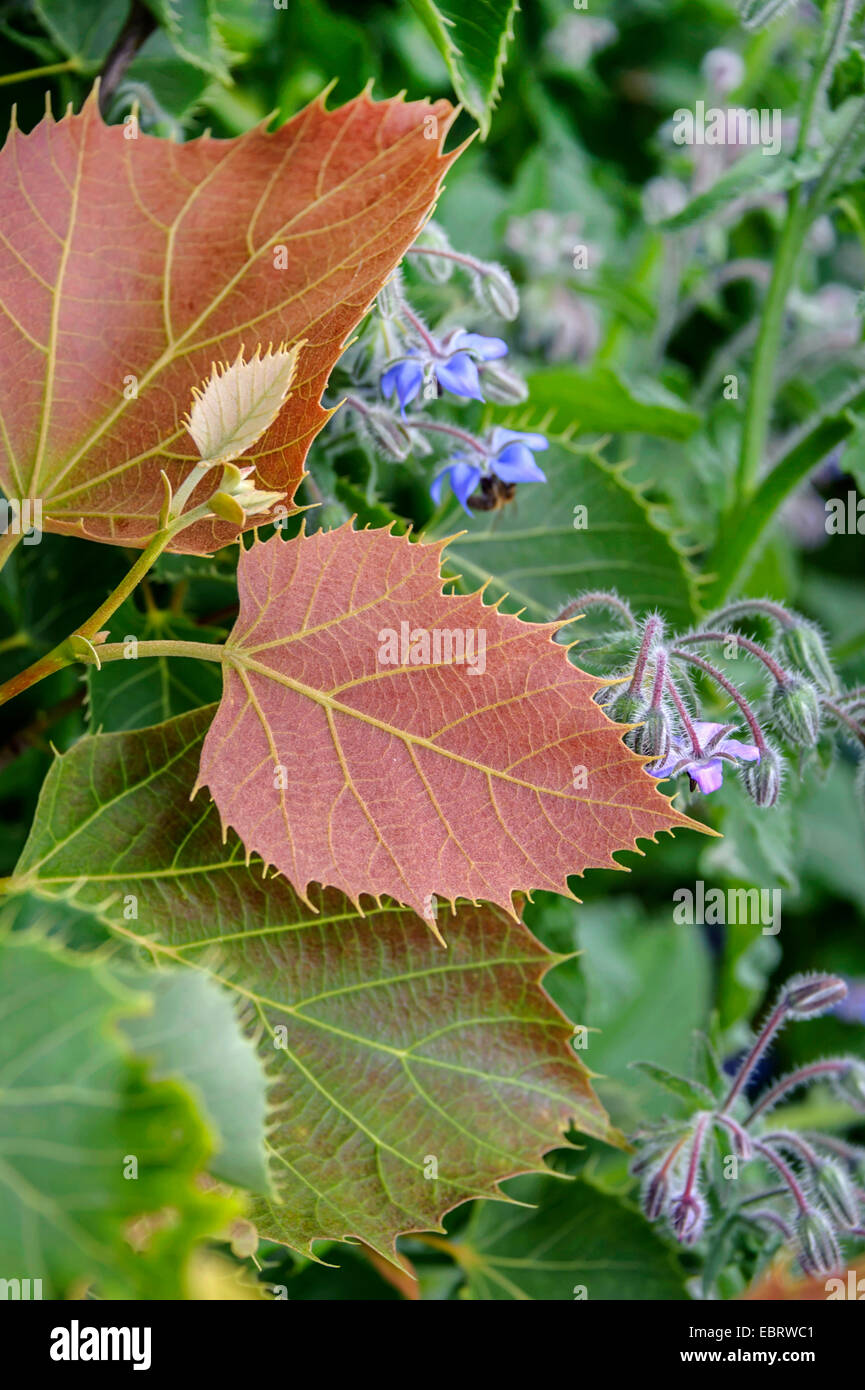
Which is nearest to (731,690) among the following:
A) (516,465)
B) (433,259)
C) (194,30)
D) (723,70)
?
(516,465)

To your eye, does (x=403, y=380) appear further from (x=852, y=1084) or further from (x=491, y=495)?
(x=852, y=1084)

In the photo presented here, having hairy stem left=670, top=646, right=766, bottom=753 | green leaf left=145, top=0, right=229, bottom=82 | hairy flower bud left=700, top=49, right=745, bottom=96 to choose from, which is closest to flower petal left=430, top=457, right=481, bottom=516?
hairy stem left=670, top=646, right=766, bottom=753

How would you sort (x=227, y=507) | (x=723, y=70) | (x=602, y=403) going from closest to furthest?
(x=227, y=507), (x=602, y=403), (x=723, y=70)

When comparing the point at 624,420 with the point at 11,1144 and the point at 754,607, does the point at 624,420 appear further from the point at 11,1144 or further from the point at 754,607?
the point at 11,1144

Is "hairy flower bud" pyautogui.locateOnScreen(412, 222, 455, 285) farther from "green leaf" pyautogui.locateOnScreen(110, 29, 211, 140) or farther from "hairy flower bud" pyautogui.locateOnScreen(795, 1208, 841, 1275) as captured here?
"hairy flower bud" pyautogui.locateOnScreen(795, 1208, 841, 1275)

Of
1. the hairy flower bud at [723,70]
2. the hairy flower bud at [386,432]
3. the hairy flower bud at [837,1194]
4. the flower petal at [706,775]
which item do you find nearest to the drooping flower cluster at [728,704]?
the flower petal at [706,775]
